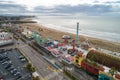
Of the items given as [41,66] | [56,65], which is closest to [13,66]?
[41,66]

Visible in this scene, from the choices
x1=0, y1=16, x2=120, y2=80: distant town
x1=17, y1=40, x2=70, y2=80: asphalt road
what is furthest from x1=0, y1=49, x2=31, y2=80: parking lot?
x1=17, y1=40, x2=70, y2=80: asphalt road

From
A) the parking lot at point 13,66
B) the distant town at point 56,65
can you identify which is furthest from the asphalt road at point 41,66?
the parking lot at point 13,66

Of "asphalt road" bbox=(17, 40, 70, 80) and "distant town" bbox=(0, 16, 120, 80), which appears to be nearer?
"distant town" bbox=(0, 16, 120, 80)

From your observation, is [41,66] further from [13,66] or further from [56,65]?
[13,66]

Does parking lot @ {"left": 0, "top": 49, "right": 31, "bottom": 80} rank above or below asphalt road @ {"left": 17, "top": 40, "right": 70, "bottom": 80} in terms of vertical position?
above

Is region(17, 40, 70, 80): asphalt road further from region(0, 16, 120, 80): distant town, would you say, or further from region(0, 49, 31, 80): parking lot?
region(0, 49, 31, 80): parking lot

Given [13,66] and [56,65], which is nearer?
[13,66]

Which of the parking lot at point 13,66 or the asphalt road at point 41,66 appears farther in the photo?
the asphalt road at point 41,66

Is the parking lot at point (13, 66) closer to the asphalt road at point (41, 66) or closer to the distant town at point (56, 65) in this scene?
the distant town at point (56, 65)
